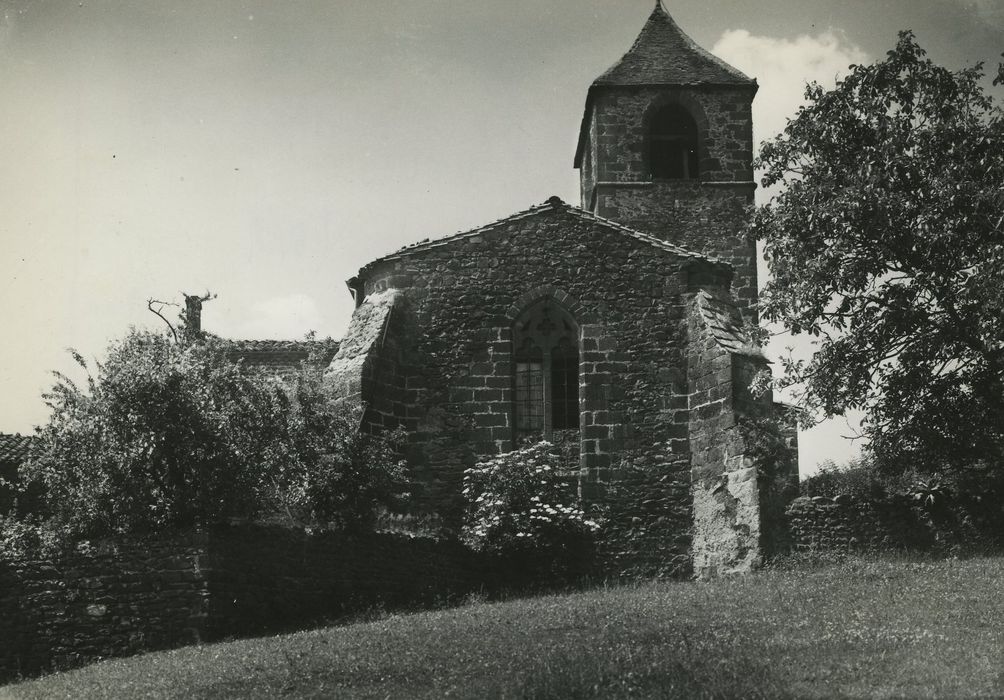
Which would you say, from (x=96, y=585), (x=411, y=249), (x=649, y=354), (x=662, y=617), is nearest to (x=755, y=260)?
(x=649, y=354)

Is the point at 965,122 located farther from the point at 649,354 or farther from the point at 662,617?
the point at 662,617

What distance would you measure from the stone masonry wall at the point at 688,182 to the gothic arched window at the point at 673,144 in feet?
0.81

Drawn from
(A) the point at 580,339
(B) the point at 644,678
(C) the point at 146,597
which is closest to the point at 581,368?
(A) the point at 580,339

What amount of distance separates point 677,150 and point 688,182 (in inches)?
51.8

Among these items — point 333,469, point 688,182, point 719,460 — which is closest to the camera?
point 333,469

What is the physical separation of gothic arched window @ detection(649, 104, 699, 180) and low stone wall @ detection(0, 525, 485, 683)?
16.2 meters

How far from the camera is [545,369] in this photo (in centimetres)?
2091

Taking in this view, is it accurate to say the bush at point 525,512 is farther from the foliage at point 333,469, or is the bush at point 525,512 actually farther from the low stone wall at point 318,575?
the foliage at point 333,469

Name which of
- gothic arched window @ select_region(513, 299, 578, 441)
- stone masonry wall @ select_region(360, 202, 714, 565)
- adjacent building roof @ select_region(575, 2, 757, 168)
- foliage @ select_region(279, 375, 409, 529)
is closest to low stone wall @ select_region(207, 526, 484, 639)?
foliage @ select_region(279, 375, 409, 529)

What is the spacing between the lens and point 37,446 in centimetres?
1823

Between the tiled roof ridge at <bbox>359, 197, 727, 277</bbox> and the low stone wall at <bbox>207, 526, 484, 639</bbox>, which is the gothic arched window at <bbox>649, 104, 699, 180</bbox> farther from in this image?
the low stone wall at <bbox>207, 526, 484, 639</bbox>

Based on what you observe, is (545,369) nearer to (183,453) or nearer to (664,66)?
(183,453)

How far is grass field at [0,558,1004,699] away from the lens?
1078 cm

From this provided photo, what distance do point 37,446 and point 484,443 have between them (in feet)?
23.6
